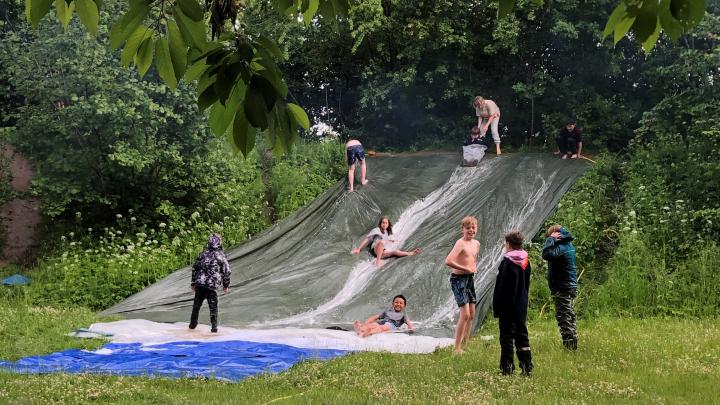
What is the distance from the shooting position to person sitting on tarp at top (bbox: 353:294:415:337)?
28.7ft

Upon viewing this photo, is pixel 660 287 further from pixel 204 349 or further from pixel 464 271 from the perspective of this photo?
pixel 204 349

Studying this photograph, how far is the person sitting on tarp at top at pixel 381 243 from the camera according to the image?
1134 centimetres

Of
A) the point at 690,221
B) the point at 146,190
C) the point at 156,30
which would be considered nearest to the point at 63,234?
the point at 146,190

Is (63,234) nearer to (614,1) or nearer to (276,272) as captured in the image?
(276,272)

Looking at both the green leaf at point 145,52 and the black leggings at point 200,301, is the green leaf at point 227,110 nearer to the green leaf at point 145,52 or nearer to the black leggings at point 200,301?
the green leaf at point 145,52

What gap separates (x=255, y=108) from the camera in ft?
6.52

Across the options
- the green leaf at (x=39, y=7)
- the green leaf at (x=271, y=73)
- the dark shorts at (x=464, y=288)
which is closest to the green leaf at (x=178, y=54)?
the green leaf at (x=271, y=73)

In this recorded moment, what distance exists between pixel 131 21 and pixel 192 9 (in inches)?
7.0

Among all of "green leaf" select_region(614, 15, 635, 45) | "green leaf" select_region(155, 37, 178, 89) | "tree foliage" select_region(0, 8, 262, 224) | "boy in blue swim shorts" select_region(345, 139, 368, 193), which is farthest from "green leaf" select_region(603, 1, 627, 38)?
"boy in blue swim shorts" select_region(345, 139, 368, 193)

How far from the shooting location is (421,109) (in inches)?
758

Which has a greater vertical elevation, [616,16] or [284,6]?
[284,6]

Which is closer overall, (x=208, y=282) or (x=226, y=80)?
(x=226, y=80)

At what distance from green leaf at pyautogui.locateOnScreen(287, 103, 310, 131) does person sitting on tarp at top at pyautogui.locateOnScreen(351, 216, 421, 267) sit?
9.17 metres

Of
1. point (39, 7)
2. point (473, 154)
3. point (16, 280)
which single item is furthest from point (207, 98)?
point (473, 154)
